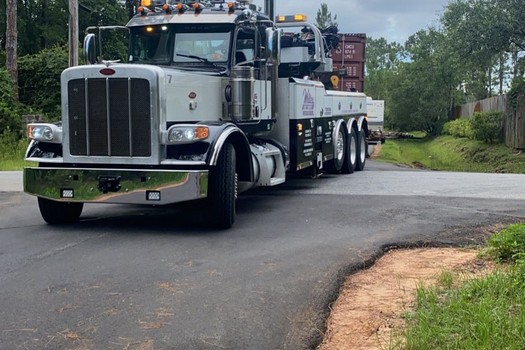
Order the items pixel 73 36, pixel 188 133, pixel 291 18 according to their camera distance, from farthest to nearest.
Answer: pixel 73 36
pixel 291 18
pixel 188 133

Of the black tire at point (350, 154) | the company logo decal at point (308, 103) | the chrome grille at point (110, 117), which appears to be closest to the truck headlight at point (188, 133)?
the chrome grille at point (110, 117)

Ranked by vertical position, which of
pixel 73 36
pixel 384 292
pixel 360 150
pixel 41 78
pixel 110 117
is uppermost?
pixel 73 36

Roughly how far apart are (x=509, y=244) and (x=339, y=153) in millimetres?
8414

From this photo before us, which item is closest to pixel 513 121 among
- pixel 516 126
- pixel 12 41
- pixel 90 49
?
pixel 516 126

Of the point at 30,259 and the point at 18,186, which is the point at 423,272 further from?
the point at 18,186

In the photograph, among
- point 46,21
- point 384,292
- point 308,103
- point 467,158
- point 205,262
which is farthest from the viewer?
point 46,21

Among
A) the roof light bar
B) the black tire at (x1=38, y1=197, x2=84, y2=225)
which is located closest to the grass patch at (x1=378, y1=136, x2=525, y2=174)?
the roof light bar

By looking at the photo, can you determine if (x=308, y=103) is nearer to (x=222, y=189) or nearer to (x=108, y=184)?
(x=222, y=189)

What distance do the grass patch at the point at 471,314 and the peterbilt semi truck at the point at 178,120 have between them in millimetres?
3473

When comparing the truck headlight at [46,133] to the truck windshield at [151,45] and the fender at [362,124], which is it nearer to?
the truck windshield at [151,45]

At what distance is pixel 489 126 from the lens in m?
31.7

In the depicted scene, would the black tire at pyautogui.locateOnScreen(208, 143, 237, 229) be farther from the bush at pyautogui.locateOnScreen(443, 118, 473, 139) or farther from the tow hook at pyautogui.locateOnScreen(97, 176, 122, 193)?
the bush at pyautogui.locateOnScreen(443, 118, 473, 139)

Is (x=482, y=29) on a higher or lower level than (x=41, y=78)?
higher

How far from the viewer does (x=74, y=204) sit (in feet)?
28.5
